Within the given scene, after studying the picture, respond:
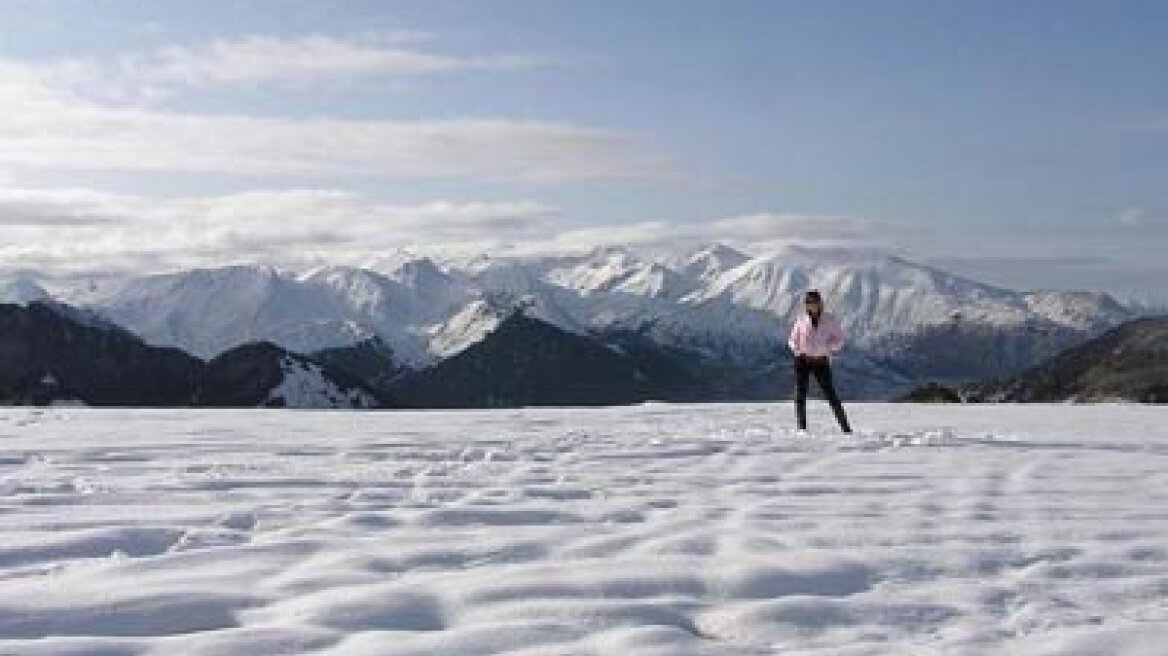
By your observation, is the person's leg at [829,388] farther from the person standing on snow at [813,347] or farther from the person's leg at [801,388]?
the person's leg at [801,388]

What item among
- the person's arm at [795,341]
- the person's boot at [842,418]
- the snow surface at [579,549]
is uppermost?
the person's arm at [795,341]

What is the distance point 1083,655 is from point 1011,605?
2.87 ft

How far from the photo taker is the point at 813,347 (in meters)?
18.3

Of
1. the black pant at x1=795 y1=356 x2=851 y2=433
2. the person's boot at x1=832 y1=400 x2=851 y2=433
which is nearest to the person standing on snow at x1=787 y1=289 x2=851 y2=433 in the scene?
the black pant at x1=795 y1=356 x2=851 y2=433

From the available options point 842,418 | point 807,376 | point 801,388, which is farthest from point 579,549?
point 807,376

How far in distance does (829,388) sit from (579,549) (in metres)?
10.3

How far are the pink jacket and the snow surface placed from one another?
11.6ft

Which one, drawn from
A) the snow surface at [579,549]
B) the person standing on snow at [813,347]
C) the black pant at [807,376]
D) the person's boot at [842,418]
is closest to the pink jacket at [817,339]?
the person standing on snow at [813,347]

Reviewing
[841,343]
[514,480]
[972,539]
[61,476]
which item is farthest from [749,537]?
[841,343]

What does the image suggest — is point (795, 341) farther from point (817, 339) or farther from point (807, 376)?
point (807, 376)

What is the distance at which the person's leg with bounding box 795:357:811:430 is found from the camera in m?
18.2

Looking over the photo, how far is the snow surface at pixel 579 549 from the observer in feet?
20.6

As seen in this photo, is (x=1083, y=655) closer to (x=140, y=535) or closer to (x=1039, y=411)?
(x=140, y=535)

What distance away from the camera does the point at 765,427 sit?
745 inches
